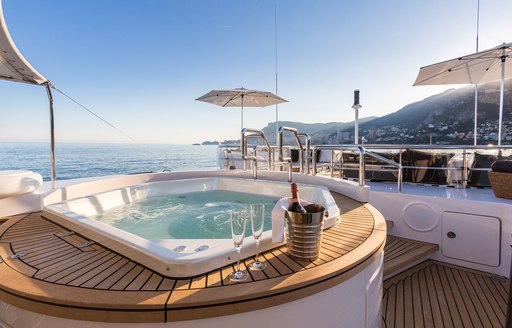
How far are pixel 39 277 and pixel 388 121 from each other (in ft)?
41.8

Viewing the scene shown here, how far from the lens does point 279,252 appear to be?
3.76ft

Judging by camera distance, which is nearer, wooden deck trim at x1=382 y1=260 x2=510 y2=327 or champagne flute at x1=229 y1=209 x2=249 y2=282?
champagne flute at x1=229 y1=209 x2=249 y2=282

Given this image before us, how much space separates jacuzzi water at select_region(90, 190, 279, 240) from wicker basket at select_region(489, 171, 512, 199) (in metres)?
2.05

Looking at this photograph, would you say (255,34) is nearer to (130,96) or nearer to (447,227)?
(447,227)

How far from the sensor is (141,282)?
2.90 ft

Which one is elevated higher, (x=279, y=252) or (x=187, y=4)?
(x=187, y=4)

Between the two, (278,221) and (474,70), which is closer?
(278,221)

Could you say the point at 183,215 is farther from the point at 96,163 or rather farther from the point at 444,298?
the point at 96,163

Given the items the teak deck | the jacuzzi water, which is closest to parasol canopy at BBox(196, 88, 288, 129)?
the jacuzzi water

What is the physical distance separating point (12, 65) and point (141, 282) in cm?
218

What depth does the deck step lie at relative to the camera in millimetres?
1932

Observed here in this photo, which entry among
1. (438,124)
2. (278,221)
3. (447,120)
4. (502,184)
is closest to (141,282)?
(278,221)

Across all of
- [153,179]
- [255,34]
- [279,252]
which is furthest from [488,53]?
[255,34]

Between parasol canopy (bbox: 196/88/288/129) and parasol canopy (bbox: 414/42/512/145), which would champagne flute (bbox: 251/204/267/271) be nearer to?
parasol canopy (bbox: 414/42/512/145)
